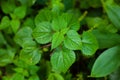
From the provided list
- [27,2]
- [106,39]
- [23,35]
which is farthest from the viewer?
[27,2]

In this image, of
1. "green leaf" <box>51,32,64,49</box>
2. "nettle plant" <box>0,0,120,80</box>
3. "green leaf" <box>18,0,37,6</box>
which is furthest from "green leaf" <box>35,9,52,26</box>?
"green leaf" <box>18,0,37,6</box>

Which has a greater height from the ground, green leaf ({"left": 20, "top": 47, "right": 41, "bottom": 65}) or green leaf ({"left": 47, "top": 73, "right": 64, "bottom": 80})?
green leaf ({"left": 20, "top": 47, "right": 41, "bottom": 65})

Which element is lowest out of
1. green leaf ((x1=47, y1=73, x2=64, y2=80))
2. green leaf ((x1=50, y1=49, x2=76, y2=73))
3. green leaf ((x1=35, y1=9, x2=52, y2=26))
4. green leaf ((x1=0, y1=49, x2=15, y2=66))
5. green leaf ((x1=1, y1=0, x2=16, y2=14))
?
green leaf ((x1=47, y1=73, x2=64, y2=80))

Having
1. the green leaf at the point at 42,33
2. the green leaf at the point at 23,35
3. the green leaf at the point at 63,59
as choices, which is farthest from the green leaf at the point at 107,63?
the green leaf at the point at 23,35

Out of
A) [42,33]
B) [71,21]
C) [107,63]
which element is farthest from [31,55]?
[107,63]

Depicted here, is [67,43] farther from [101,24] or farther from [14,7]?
[14,7]

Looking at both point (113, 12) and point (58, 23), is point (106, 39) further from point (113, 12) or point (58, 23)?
point (58, 23)

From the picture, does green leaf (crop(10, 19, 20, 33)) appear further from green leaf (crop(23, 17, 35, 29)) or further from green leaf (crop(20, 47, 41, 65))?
green leaf (crop(20, 47, 41, 65))
